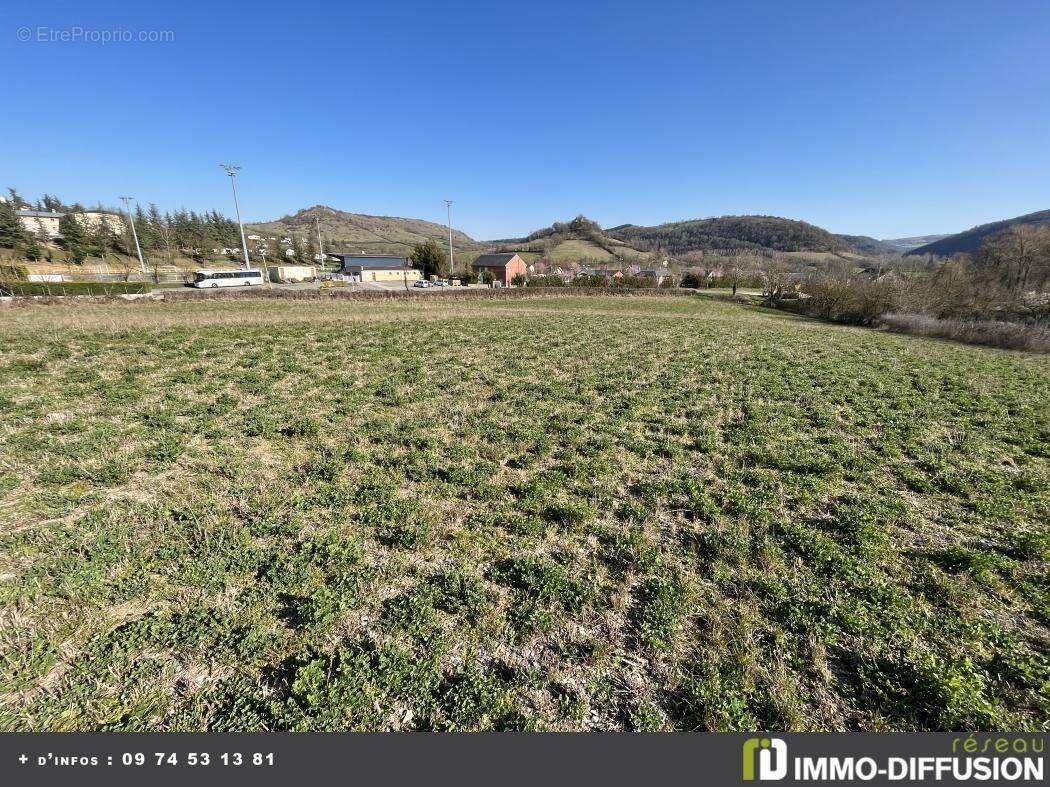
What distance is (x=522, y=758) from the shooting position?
9.74ft

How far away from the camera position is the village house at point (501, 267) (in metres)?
92.6

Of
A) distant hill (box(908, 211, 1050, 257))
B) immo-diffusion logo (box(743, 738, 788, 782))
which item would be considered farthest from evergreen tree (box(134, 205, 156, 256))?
distant hill (box(908, 211, 1050, 257))

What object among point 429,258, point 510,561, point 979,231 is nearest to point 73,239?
point 429,258

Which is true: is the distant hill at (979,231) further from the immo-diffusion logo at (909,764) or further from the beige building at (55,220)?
the beige building at (55,220)

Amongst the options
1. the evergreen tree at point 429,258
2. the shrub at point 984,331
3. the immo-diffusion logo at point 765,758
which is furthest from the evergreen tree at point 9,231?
the shrub at point 984,331

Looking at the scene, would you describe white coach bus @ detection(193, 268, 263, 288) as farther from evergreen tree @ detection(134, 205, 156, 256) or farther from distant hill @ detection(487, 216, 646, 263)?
distant hill @ detection(487, 216, 646, 263)

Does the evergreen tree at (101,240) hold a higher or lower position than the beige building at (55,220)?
lower

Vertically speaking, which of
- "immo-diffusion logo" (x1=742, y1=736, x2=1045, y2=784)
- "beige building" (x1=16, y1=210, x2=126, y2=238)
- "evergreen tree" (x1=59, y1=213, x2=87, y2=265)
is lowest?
"immo-diffusion logo" (x1=742, y1=736, x2=1045, y2=784)

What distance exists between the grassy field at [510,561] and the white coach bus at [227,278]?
164ft

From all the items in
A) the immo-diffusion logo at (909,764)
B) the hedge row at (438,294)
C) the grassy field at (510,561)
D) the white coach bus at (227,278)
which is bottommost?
the immo-diffusion logo at (909,764)

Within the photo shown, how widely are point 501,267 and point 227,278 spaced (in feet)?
181

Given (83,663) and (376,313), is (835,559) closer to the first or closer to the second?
(83,663)

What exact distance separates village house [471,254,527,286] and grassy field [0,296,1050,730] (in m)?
85.7

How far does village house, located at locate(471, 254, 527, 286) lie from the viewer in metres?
92.6
